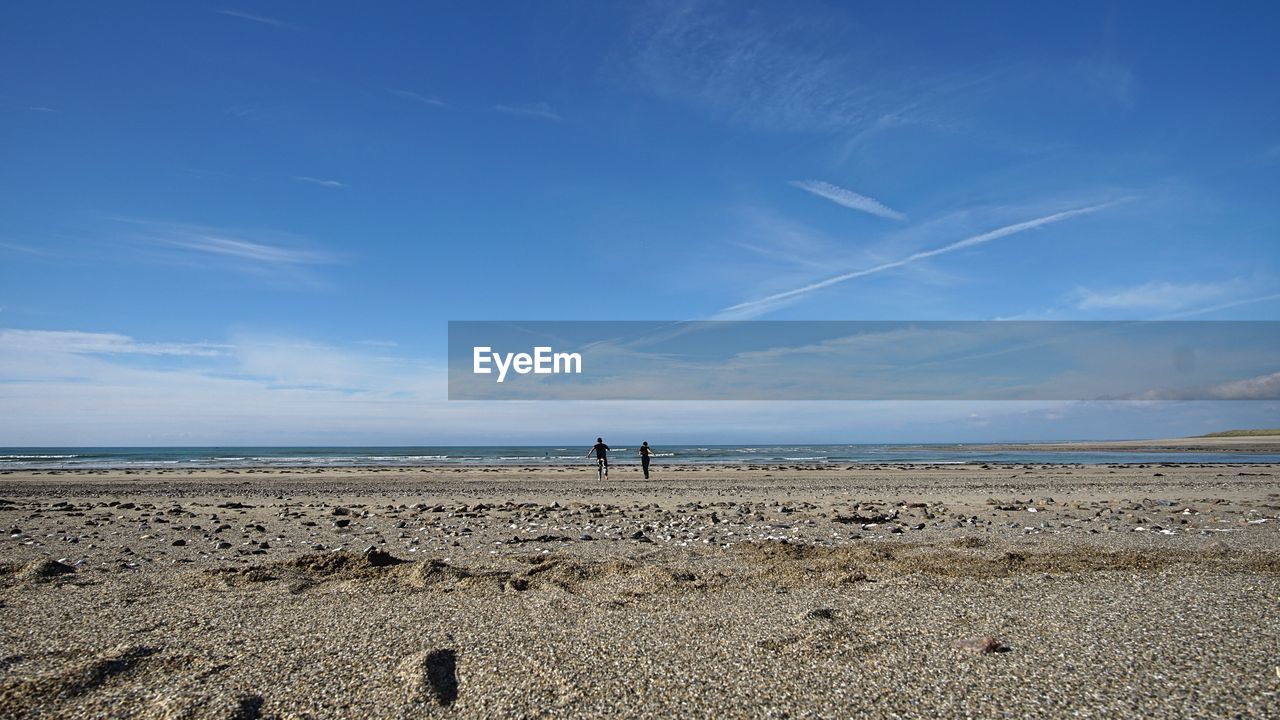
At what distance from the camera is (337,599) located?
7.76m

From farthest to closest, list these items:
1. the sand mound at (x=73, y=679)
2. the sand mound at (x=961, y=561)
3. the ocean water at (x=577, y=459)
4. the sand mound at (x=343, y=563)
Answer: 1. the ocean water at (x=577, y=459)
2. the sand mound at (x=343, y=563)
3. the sand mound at (x=961, y=561)
4. the sand mound at (x=73, y=679)

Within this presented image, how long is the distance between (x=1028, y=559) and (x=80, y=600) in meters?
11.7

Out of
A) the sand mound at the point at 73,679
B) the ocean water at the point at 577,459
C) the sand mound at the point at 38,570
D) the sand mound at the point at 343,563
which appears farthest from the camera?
the ocean water at the point at 577,459

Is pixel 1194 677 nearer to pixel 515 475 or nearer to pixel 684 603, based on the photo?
pixel 684 603

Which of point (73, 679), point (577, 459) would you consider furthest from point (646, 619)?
point (577, 459)

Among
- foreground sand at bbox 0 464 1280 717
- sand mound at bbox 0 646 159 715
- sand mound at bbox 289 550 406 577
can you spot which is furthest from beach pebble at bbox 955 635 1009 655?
sand mound at bbox 289 550 406 577

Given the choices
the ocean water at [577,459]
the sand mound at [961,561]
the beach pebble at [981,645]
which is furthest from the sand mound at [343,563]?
the ocean water at [577,459]

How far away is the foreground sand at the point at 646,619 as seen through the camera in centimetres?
496

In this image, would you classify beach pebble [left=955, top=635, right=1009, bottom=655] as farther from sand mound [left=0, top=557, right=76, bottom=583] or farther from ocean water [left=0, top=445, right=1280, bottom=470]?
ocean water [left=0, top=445, right=1280, bottom=470]

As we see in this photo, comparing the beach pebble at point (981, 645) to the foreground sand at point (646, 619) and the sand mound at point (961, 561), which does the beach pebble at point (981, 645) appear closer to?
the foreground sand at point (646, 619)

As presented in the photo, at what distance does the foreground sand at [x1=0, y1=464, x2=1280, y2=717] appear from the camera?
4957 mm

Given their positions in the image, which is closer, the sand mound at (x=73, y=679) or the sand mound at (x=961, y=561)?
the sand mound at (x=73, y=679)

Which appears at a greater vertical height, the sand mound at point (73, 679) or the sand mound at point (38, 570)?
the sand mound at point (38, 570)

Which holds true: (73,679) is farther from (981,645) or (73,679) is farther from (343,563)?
(981,645)
